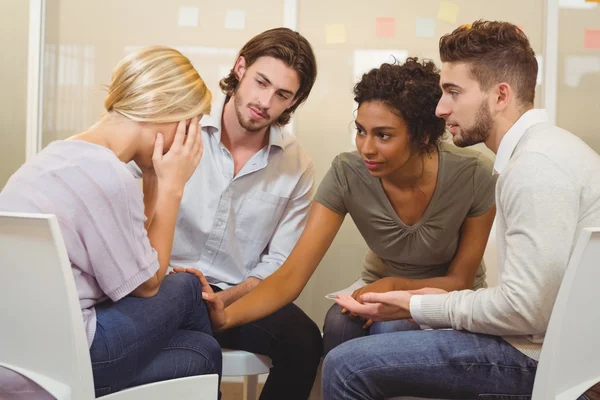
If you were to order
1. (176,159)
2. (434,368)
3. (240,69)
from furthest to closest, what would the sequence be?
(240,69)
(176,159)
(434,368)

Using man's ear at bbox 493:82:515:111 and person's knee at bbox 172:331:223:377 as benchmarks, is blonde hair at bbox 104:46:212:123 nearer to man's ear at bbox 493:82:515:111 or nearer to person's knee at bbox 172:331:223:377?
person's knee at bbox 172:331:223:377

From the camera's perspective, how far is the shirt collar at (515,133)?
4.78 feet

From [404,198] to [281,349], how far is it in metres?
0.56

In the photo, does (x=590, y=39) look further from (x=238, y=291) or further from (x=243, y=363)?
(x=243, y=363)

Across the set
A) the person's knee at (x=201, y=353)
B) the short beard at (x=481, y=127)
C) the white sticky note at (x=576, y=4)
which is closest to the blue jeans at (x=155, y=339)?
the person's knee at (x=201, y=353)

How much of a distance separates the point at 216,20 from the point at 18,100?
86 cm

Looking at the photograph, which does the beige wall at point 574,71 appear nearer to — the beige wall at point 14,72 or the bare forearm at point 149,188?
the bare forearm at point 149,188

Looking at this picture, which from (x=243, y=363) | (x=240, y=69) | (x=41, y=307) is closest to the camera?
(x=41, y=307)

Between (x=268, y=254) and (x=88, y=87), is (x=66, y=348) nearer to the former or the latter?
(x=268, y=254)

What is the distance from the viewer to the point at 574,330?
3.91ft

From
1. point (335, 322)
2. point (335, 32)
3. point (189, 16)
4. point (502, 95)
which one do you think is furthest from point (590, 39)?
point (335, 322)

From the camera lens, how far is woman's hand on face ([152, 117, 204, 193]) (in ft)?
5.10

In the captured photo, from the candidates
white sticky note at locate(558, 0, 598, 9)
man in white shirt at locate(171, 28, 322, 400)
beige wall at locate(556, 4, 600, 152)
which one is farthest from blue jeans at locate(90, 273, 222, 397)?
white sticky note at locate(558, 0, 598, 9)

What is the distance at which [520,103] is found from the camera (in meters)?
1.53
